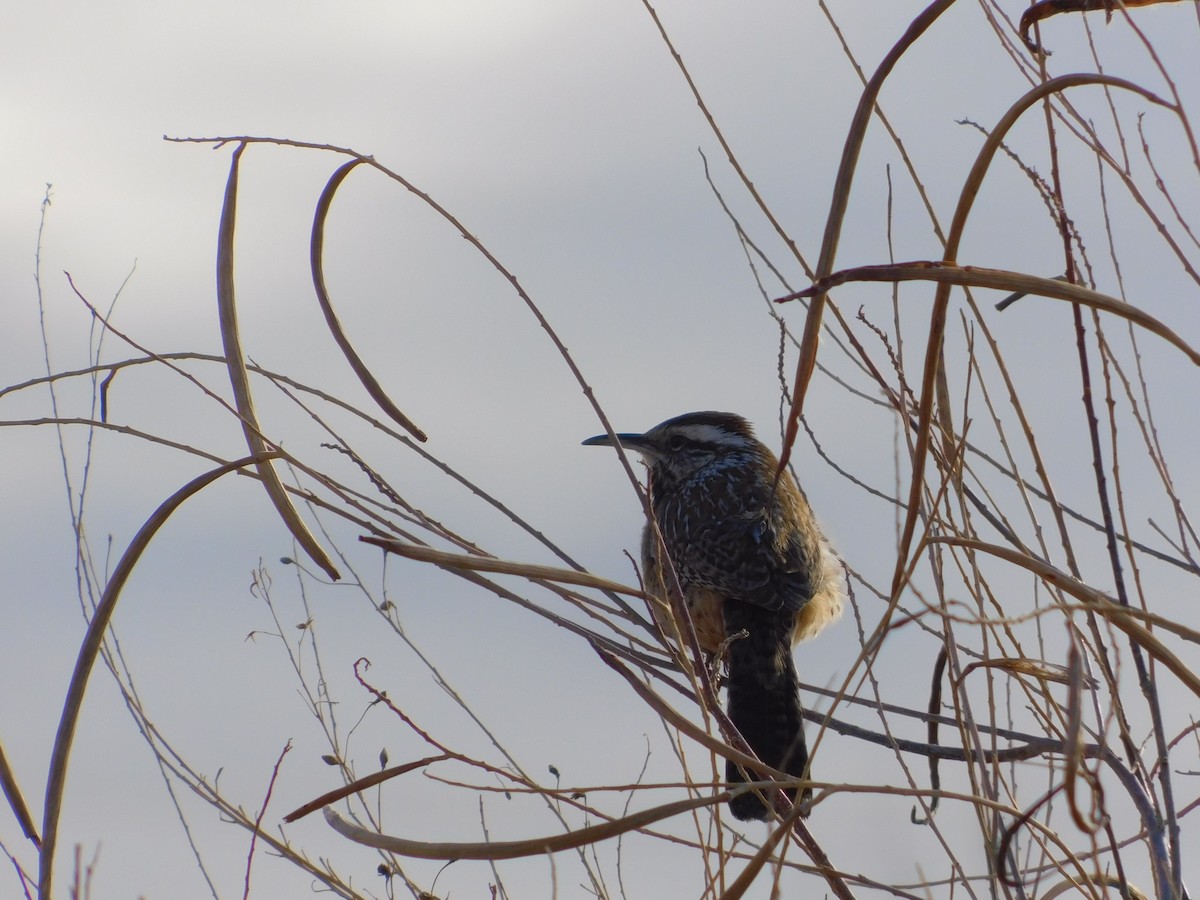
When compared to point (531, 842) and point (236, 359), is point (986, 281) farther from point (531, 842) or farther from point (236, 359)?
point (236, 359)

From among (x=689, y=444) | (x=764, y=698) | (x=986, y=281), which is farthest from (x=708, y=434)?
(x=986, y=281)

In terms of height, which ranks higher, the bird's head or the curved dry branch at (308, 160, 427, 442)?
the bird's head

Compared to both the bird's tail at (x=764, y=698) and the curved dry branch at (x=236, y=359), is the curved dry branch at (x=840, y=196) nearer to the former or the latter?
the curved dry branch at (x=236, y=359)

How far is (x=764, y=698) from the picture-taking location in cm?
490

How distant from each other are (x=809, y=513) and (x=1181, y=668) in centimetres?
453

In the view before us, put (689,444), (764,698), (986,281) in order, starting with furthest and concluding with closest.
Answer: (689,444) → (764,698) → (986,281)

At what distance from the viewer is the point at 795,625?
18.8 feet

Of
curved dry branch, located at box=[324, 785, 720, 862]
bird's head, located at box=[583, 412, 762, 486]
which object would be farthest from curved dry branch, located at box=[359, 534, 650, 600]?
bird's head, located at box=[583, 412, 762, 486]

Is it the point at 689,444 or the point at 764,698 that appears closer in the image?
the point at 764,698

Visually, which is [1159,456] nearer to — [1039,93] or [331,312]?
[1039,93]

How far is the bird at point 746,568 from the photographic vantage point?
489 centimetres

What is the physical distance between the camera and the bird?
4.89 m

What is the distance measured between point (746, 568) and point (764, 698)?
2.19ft

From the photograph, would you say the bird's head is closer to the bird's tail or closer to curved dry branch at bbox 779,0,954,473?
the bird's tail
